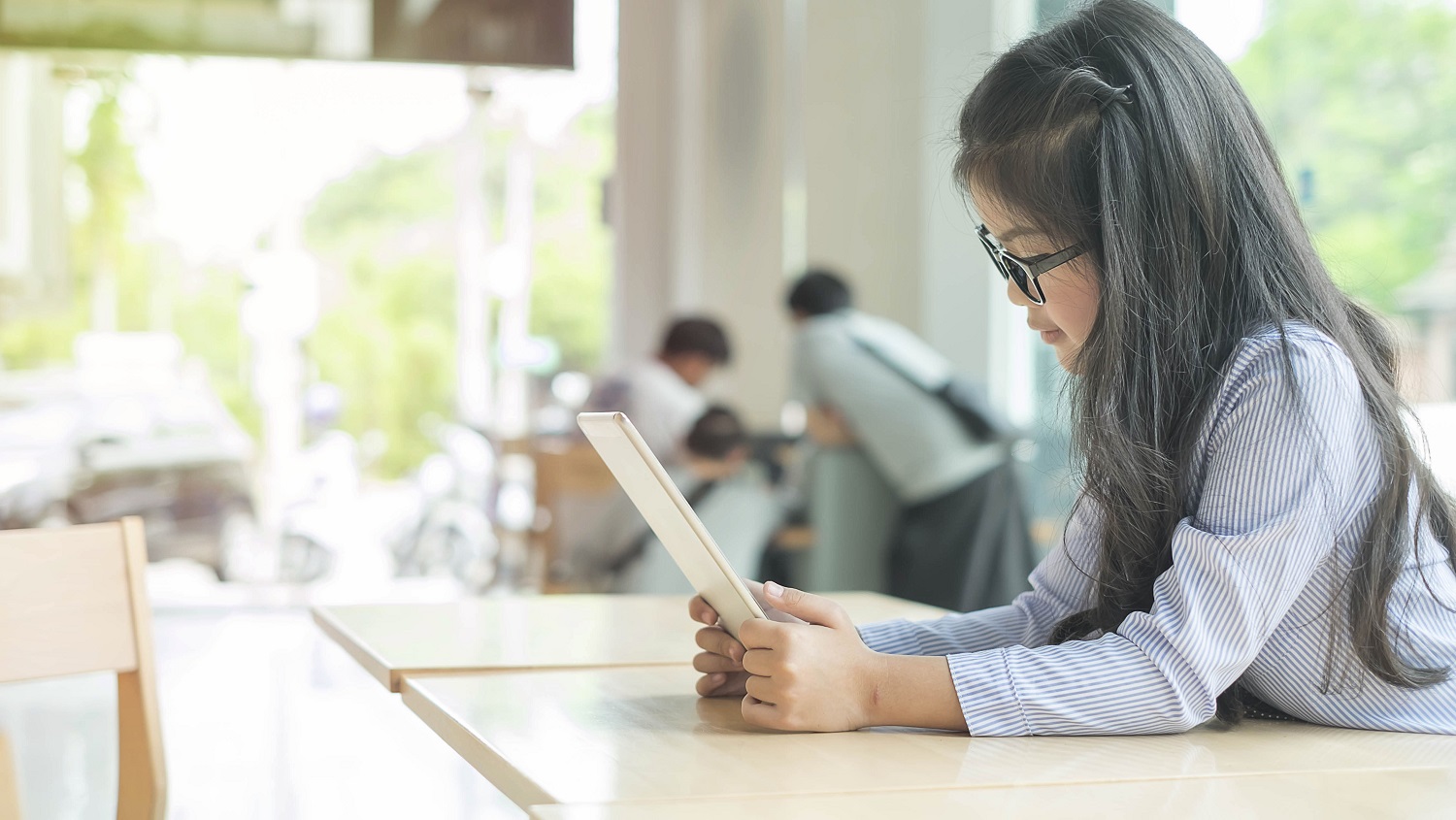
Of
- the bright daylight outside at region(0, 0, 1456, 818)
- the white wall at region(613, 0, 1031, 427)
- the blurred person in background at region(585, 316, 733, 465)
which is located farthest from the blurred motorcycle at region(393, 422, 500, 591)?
the blurred person in background at region(585, 316, 733, 465)

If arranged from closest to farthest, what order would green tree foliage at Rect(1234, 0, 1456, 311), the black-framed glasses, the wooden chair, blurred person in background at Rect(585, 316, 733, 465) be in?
the black-framed glasses < the wooden chair < green tree foliage at Rect(1234, 0, 1456, 311) < blurred person in background at Rect(585, 316, 733, 465)

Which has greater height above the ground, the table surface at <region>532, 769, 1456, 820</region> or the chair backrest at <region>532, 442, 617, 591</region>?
the table surface at <region>532, 769, 1456, 820</region>

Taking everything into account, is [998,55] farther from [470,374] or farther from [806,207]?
[470,374]

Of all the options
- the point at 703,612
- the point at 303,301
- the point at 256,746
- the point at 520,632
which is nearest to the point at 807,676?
the point at 703,612

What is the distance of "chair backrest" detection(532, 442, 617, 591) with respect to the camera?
4.90 metres

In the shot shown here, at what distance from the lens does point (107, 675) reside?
12.7 ft

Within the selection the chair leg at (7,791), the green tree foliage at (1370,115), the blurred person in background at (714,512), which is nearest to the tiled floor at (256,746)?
the blurred person in background at (714,512)

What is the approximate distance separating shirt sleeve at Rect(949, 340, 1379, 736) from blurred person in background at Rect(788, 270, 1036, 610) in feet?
8.84

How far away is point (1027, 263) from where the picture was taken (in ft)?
3.13

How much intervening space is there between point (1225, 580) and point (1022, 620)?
303 millimetres

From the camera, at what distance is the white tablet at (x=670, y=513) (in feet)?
2.68

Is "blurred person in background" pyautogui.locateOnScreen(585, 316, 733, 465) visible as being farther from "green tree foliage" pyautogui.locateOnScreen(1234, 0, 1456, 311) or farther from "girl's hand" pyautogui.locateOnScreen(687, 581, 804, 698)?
"girl's hand" pyautogui.locateOnScreen(687, 581, 804, 698)

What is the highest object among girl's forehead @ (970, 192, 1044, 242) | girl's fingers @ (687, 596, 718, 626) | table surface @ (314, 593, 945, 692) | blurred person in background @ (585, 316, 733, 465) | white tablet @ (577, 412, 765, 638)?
girl's forehead @ (970, 192, 1044, 242)

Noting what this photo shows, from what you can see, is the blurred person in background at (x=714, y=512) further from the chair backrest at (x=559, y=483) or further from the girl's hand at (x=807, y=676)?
the girl's hand at (x=807, y=676)
